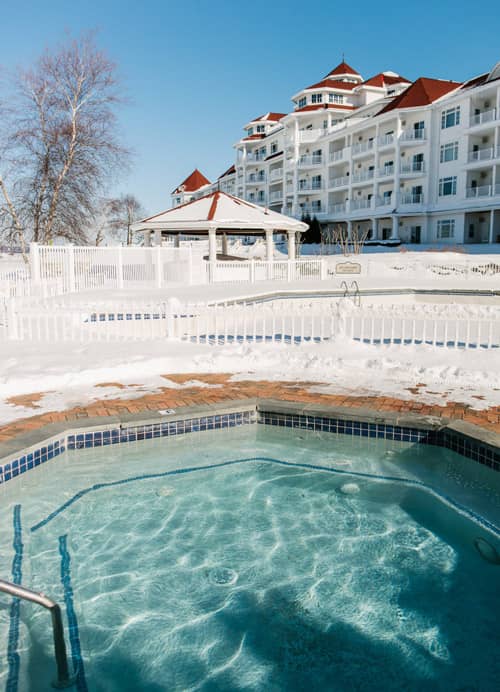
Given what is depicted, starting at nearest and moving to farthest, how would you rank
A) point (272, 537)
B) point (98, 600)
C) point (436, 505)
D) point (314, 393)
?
1. point (98, 600)
2. point (272, 537)
3. point (436, 505)
4. point (314, 393)

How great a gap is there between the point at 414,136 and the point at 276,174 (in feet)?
66.6

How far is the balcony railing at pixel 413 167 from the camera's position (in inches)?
1635

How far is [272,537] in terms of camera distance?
182 inches

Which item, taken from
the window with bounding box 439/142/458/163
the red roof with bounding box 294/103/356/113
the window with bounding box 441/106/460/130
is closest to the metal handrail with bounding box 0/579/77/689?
the window with bounding box 439/142/458/163

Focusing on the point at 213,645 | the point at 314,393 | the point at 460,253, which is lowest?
the point at 213,645

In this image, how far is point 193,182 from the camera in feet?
290

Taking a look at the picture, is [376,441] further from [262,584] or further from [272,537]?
[262,584]

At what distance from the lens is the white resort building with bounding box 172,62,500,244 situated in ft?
125

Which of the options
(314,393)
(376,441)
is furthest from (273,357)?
(376,441)

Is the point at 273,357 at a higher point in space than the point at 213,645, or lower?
higher

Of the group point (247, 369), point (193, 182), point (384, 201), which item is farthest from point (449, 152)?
point (193, 182)

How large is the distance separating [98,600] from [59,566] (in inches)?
22.0

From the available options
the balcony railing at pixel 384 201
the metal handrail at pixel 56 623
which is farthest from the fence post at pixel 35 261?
the balcony railing at pixel 384 201

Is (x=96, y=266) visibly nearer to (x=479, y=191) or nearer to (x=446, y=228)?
(x=479, y=191)
